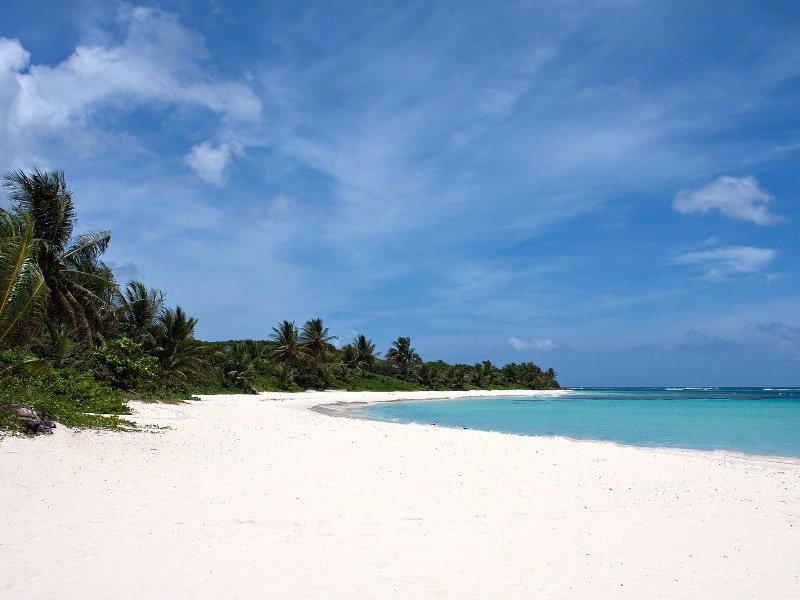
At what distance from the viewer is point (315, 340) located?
182 feet

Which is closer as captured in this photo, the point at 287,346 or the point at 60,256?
the point at 60,256

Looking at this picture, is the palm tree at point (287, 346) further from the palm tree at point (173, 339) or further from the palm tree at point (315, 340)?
the palm tree at point (173, 339)

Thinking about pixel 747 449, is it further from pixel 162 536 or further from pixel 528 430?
pixel 162 536

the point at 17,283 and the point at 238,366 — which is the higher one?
the point at 17,283

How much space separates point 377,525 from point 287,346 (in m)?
47.2

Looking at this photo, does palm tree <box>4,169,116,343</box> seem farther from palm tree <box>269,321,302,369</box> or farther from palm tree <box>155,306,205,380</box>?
palm tree <box>269,321,302,369</box>

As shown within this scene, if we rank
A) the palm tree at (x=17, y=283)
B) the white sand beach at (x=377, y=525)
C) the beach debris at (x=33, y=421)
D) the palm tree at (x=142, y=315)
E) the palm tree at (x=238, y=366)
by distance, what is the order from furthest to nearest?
the palm tree at (x=238, y=366) → the palm tree at (x=142, y=315) → the palm tree at (x=17, y=283) → the beach debris at (x=33, y=421) → the white sand beach at (x=377, y=525)

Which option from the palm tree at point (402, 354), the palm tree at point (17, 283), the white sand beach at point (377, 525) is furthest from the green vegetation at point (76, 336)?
the palm tree at point (402, 354)

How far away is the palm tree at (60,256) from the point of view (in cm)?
1966

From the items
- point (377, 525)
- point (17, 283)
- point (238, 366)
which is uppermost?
point (17, 283)

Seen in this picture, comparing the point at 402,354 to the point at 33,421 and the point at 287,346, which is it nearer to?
the point at 287,346

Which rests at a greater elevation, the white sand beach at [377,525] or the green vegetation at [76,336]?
the green vegetation at [76,336]

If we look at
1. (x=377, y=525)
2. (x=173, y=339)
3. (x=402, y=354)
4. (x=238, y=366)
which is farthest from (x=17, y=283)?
(x=402, y=354)

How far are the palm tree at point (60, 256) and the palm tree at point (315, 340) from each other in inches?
1339
